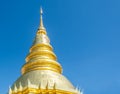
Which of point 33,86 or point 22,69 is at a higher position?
point 22,69

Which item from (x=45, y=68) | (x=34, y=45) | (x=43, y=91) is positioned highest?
(x=34, y=45)

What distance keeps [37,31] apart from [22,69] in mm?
5486

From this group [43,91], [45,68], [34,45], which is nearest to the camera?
[43,91]

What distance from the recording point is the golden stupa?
125 feet

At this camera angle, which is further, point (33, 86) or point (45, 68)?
point (45, 68)

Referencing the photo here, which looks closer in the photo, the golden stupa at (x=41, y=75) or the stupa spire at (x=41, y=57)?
the golden stupa at (x=41, y=75)

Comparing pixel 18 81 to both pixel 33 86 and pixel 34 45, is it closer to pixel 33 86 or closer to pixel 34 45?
pixel 33 86

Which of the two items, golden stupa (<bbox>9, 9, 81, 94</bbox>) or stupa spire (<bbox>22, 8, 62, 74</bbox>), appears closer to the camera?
golden stupa (<bbox>9, 9, 81, 94</bbox>)

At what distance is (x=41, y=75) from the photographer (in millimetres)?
39688

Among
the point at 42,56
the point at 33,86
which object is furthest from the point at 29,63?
the point at 33,86

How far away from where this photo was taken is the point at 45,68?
134 ft

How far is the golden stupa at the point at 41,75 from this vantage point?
125 ft

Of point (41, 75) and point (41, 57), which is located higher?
point (41, 57)

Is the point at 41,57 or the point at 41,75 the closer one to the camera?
the point at 41,75
